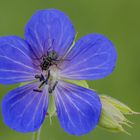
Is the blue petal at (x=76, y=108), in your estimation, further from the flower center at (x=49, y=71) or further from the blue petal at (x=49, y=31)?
the blue petal at (x=49, y=31)

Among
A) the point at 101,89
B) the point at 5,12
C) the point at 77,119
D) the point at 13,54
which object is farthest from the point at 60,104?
the point at 5,12

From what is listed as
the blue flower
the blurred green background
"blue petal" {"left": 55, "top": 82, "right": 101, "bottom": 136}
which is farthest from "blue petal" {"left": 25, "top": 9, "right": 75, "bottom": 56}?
the blurred green background

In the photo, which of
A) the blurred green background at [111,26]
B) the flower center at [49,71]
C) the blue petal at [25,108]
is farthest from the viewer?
the blurred green background at [111,26]

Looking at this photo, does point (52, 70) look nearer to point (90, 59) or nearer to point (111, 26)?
point (90, 59)

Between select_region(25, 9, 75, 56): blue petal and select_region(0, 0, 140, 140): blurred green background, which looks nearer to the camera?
select_region(25, 9, 75, 56): blue petal

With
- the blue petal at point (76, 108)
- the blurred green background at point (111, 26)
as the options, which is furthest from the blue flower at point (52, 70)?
the blurred green background at point (111, 26)

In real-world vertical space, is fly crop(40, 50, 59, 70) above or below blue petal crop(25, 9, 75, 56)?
below

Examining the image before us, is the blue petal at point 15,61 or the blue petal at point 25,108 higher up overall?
the blue petal at point 15,61

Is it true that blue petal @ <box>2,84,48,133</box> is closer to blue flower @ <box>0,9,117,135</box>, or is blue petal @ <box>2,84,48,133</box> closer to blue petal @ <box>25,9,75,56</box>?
blue flower @ <box>0,9,117,135</box>

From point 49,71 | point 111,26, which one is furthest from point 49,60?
point 111,26
